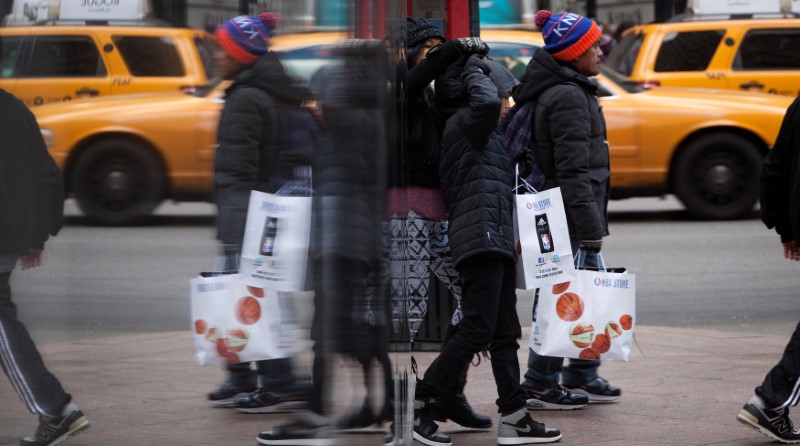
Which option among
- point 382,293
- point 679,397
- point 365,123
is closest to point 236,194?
point 365,123

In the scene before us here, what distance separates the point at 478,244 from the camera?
15.2ft

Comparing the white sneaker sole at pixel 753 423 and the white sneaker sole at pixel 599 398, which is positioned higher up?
the white sneaker sole at pixel 753 423

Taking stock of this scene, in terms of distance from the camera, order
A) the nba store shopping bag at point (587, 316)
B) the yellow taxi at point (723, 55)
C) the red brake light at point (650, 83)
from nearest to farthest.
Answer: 1. the nba store shopping bag at point (587, 316)
2. the red brake light at point (650, 83)
3. the yellow taxi at point (723, 55)

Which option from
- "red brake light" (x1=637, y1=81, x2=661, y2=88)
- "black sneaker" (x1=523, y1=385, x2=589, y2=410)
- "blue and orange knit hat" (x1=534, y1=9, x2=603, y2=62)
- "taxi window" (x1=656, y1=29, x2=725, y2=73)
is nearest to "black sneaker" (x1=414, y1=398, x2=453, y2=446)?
Result: "black sneaker" (x1=523, y1=385, x2=589, y2=410)

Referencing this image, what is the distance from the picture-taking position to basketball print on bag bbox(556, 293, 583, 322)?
510 centimetres

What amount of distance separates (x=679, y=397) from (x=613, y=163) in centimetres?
707

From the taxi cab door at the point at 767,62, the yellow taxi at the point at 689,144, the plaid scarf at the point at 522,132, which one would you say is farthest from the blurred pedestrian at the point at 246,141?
the taxi cab door at the point at 767,62

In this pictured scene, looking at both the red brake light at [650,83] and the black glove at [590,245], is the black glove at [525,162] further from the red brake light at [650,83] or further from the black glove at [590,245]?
the red brake light at [650,83]

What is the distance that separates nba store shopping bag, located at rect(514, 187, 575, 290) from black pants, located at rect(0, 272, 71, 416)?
359 cm

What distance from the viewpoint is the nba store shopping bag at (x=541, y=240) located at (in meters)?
4.90

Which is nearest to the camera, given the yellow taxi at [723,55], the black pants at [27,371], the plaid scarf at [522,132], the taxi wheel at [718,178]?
the black pants at [27,371]

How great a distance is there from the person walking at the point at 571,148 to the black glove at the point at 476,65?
0.47 m

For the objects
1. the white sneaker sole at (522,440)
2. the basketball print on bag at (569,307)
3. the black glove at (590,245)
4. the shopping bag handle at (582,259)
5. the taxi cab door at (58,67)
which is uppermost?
the taxi cab door at (58,67)

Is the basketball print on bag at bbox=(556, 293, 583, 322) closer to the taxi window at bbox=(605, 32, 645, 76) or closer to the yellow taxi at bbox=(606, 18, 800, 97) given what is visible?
the yellow taxi at bbox=(606, 18, 800, 97)
